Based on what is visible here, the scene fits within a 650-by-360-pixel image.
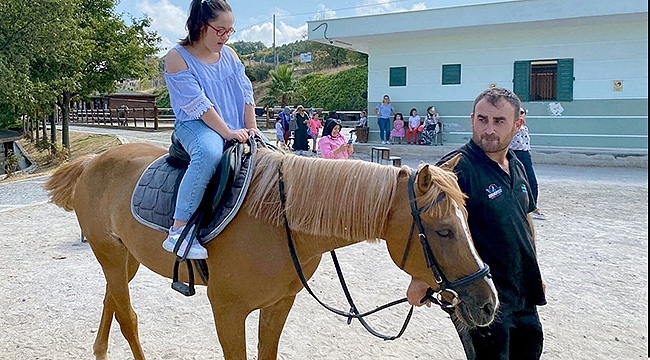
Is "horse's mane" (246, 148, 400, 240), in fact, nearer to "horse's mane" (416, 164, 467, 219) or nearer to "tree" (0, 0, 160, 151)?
"horse's mane" (416, 164, 467, 219)

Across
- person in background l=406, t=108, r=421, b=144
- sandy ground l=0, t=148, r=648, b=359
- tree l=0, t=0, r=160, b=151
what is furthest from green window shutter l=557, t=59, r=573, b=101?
tree l=0, t=0, r=160, b=151

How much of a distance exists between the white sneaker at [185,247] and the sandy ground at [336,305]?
4.37 feet

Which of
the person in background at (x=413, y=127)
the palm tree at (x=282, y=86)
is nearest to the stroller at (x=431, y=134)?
the person in background at (x=413, y=127)

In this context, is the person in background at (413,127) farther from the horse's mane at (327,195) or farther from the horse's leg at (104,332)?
the horse's mane at (327,195)

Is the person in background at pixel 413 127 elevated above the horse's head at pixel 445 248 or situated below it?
above

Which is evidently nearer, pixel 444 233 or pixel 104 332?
pixel 444 233

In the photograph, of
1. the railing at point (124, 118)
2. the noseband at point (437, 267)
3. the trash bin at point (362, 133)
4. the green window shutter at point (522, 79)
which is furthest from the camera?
the railing at point (124, 118)

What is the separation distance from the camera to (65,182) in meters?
3.78

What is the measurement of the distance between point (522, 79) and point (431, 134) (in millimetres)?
3138

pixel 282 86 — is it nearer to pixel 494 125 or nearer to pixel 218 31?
pixel 218 31

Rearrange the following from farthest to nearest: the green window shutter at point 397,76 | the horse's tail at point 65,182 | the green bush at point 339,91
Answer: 1. the green bush at point 339,91
2. the green window shutter at point 397,76
3. the horse's tail at point 65,182

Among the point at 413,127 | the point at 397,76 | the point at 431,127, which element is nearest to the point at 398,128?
the point at 413,127

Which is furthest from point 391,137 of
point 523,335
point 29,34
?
point 523,335

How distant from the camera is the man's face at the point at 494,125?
7.58 feet
